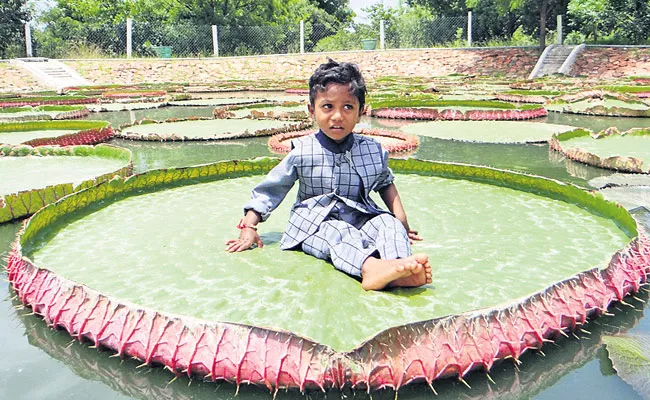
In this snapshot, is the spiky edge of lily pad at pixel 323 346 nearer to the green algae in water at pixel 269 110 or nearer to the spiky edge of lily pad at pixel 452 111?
the spiky edge of lily pad at pixel 452 111

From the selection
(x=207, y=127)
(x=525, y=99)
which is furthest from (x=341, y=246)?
(x=525, y=99)

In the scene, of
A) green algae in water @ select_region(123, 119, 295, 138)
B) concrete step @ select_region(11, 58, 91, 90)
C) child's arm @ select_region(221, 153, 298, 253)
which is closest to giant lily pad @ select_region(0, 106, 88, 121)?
green algae in water @ select_region(123, 119, 295, 138)

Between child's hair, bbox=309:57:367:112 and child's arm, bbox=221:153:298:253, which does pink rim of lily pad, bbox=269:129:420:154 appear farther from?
child's hair, bbox=309:57:367:112

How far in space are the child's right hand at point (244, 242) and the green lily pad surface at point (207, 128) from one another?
405 centimetres

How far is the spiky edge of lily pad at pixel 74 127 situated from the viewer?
5.35 meters

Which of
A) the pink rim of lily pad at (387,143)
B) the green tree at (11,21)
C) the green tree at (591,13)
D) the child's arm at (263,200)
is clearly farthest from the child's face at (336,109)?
the green tree at (11,21)

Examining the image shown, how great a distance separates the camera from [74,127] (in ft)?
22.7

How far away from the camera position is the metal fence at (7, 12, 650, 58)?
23984 mm

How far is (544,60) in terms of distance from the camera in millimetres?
19141

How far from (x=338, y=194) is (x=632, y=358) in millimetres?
1163

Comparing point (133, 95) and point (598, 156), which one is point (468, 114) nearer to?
point (598, 156)

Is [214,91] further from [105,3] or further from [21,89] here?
[105,3]

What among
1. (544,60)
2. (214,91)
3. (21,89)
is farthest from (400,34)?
(21,89)

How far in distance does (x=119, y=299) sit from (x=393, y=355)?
0.82 m
